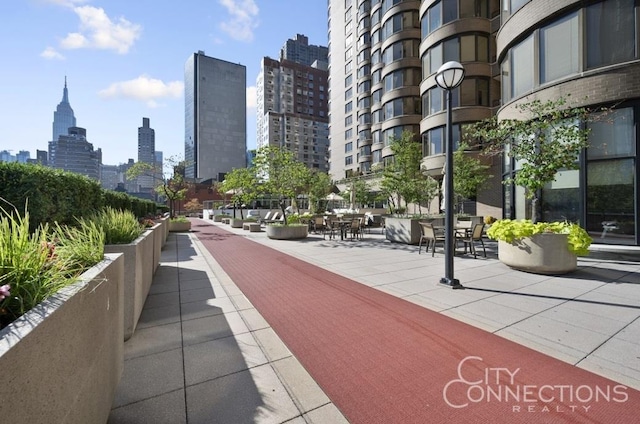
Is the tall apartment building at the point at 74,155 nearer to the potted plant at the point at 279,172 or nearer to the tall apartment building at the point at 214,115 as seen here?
the tall apartment building at the point at 214,115

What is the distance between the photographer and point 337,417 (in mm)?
2611

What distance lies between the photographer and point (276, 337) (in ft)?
13.6

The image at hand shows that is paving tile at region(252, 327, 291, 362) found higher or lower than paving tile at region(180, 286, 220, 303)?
lower

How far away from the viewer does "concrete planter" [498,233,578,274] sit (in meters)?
7.27

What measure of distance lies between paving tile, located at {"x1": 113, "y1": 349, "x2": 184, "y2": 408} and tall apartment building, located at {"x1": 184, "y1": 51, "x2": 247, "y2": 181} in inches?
5545

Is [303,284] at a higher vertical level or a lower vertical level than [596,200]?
lower

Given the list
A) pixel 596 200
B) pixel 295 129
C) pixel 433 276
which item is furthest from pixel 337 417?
pixel 295 129

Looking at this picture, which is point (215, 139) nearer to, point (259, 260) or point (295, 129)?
point (295, 129)

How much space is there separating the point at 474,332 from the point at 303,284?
3.61 metres

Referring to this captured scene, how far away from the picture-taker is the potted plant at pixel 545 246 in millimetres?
7266

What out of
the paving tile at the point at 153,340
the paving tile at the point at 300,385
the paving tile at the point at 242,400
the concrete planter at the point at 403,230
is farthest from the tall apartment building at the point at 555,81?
the paving tile at the point at 153,340

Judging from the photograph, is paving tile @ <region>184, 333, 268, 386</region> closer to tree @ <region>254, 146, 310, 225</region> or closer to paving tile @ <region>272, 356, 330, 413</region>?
paving tile @ <region>272, 356, 330, 413</region>

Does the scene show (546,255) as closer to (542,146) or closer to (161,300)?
(542,146)

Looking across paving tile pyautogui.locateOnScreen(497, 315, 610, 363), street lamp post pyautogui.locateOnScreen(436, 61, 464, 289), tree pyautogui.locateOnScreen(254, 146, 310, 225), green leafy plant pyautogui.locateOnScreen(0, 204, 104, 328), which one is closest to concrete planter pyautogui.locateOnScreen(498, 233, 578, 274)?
street lamp post pyautogui.locateOnScreen(436, 61, 464, 289)
